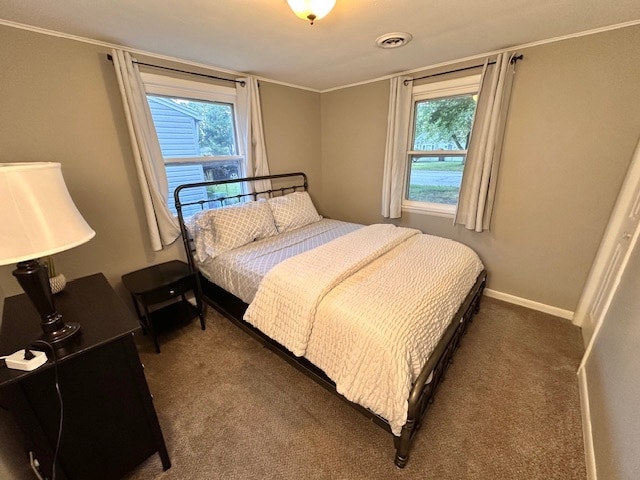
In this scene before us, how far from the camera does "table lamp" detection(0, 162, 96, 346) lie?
0.83 metres

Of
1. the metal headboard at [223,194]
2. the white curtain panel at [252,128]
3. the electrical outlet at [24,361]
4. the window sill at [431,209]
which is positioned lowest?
the electrical outlet at [24,361]

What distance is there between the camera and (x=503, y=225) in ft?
8.13

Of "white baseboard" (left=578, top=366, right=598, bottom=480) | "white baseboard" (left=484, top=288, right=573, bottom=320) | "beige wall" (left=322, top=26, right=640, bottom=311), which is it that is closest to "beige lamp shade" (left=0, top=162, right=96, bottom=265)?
"white baseboard" (left=578, top=366, right=598, bottom=480)

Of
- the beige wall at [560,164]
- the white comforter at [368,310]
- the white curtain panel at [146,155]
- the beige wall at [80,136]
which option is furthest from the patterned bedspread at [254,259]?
the beige wall at [560,164]

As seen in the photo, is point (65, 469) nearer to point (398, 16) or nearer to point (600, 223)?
point (398, 16)

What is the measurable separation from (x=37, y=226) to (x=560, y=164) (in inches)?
127

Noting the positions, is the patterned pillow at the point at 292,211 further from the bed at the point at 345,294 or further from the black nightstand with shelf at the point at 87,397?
the black nightstand with shelf at the point at 87,397

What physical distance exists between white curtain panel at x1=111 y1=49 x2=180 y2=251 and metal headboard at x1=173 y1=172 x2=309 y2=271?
113 millimetres

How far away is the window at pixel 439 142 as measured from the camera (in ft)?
8.37

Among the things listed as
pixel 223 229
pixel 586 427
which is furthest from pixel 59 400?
pixel 586 427

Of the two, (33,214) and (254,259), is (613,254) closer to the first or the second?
(254,259)

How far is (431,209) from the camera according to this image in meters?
2.91

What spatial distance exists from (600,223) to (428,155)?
1.53 metres

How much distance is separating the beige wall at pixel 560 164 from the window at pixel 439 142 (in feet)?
1.02
